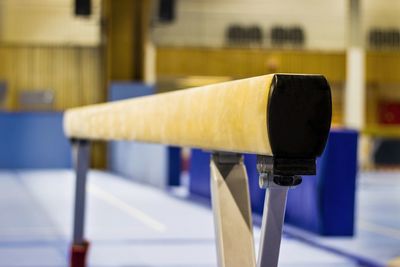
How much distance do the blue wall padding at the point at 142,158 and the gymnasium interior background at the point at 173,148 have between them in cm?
4

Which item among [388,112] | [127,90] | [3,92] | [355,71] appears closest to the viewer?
[127,90]

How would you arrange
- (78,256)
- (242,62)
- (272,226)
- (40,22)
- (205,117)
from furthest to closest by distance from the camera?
(242,62), (40,22), (78,256), (205,117), (272,226)

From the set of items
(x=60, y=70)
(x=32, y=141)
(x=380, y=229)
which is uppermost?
(x=60, y=70)

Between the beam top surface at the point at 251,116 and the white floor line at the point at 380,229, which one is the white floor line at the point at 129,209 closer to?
the white floor line at the point at 380,229

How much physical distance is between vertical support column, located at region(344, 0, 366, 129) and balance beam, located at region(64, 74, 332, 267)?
17660 mm

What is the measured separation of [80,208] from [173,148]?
7.80m

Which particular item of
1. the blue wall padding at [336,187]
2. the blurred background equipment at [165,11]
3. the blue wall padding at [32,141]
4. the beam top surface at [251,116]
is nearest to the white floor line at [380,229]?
the blue wall padding at [336,187]

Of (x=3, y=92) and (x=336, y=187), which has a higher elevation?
(x=336, y=187)

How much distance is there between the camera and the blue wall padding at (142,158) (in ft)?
40.6

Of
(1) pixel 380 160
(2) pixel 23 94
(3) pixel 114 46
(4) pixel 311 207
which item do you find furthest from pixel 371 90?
(4) pixel 311 207

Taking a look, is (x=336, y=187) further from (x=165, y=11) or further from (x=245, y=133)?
(x=165, y=11)

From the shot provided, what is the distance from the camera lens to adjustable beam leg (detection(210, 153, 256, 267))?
2143 millimetres

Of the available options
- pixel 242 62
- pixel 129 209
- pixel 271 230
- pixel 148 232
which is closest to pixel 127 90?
pixel 242 62

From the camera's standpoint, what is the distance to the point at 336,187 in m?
6.69
